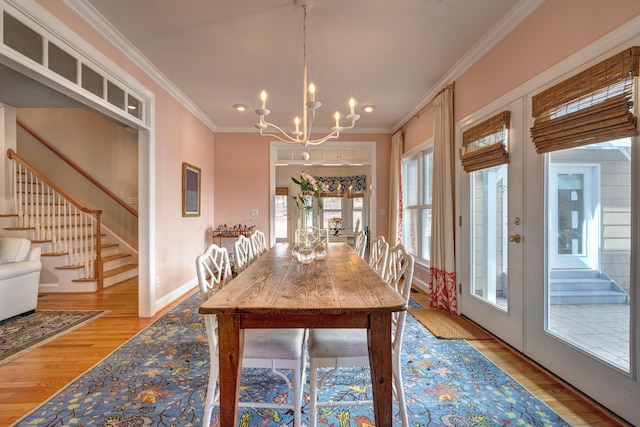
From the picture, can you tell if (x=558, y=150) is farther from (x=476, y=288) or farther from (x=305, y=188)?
(x=305, y=188)

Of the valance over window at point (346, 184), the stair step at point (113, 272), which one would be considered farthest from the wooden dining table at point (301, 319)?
the valance over window at point (346, 184)

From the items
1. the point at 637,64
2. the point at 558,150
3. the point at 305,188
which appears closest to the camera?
the point at 637,64

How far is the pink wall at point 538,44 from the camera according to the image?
62.9 inches

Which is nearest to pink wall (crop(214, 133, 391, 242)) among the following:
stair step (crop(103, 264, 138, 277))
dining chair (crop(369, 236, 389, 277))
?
stair step (crop(103, 264, 138, 277))

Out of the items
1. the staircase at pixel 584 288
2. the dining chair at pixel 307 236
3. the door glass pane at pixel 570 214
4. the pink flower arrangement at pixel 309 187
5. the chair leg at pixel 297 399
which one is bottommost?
the chair leg at pixel 297 399

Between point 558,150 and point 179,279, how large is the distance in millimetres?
4075

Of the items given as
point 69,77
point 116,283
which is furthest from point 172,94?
point 116,283

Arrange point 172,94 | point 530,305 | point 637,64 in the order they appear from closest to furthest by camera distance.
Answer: point 637,64, point 530,305, point 172,94

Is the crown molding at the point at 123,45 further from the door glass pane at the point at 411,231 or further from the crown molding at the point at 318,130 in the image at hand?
the door glass pane at the point at 411,231

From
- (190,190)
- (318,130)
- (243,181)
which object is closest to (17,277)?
(190,190)

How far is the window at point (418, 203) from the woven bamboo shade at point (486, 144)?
50.1 inches

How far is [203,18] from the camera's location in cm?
229

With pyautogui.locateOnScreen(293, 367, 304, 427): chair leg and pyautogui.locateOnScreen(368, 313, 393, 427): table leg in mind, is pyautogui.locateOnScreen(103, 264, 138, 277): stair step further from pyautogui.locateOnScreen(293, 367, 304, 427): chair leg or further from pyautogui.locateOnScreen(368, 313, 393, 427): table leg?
pyautogui.locateOnScreen(368, 313, 393, 427): table leg

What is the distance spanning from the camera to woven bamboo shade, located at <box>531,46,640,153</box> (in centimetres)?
144
